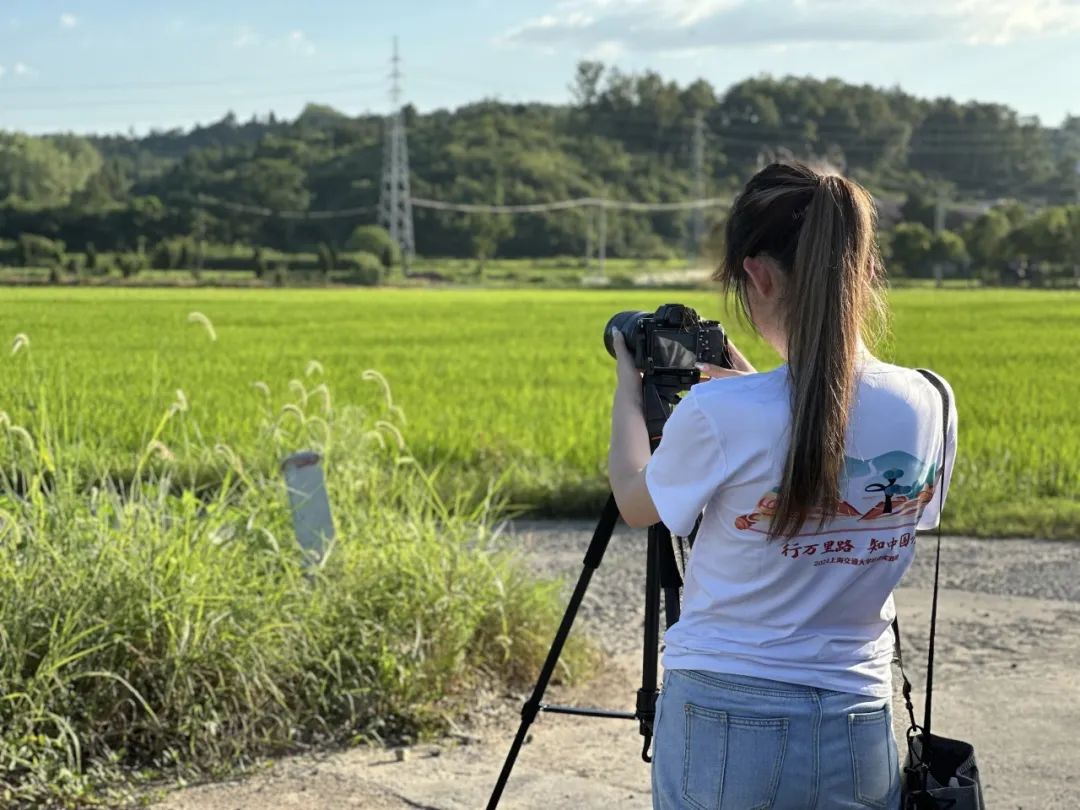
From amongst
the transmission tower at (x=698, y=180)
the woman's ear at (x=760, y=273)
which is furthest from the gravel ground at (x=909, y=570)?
the transmission tower at (x=698, y=180)

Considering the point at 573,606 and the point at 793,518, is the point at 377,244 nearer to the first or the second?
the point at 573,606

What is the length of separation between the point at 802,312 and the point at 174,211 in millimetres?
5922

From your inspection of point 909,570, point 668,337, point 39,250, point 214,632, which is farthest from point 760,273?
point 39,250

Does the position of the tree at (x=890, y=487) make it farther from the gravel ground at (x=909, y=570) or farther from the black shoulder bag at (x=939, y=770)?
the gravel ground at (x=909, y=570)

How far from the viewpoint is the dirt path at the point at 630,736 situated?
3.47 meters

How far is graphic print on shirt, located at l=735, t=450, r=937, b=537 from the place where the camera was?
1757mm

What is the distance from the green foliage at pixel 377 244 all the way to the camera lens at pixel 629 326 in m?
9.95

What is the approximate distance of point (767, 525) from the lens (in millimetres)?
1758

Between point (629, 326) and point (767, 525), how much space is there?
18.2 inches

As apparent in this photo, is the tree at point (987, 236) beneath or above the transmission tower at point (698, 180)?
beneath

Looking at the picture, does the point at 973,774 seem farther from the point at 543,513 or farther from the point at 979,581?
the point at 543,513

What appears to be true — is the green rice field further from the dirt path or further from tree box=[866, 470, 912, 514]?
the dirt path

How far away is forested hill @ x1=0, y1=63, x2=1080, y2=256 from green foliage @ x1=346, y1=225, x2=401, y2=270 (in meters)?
0.28

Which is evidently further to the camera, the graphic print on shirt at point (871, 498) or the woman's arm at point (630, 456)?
the woman's arm at point (630, 456)
